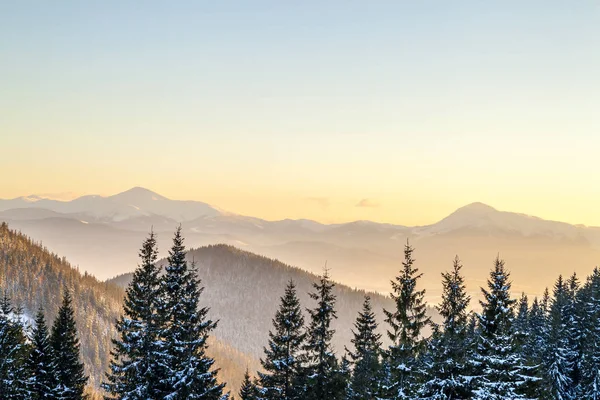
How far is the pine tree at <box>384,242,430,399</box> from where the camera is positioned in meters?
28.8

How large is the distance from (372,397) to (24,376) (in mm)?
23309

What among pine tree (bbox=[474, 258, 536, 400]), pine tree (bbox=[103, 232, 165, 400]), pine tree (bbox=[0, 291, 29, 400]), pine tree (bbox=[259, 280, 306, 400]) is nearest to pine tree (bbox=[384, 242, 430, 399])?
pine tree (bbox=[474, 258, 536, 400])

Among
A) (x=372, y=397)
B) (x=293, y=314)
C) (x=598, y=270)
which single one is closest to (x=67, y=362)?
(x=293, y=314)

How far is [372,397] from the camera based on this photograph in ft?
108

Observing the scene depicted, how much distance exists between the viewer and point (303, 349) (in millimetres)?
33375

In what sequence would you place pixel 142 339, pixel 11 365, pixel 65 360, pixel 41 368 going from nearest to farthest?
pixel 142 339, pixel 11 365, pixel 41 368, pixel 65 360

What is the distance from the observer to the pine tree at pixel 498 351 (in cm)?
2564

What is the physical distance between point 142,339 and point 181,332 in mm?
2137

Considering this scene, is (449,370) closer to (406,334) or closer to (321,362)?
(406,334)

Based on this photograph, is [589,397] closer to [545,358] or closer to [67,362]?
[545,358]

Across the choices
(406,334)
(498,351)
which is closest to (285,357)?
(406,334)

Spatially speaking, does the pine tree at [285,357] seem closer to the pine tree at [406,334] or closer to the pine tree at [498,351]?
the pine tree at [406,334]

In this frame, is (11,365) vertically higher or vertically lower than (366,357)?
lower

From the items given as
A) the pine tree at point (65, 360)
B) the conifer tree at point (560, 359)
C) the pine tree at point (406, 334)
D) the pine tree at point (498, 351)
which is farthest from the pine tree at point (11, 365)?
the conifer tree at point (560, 359)
